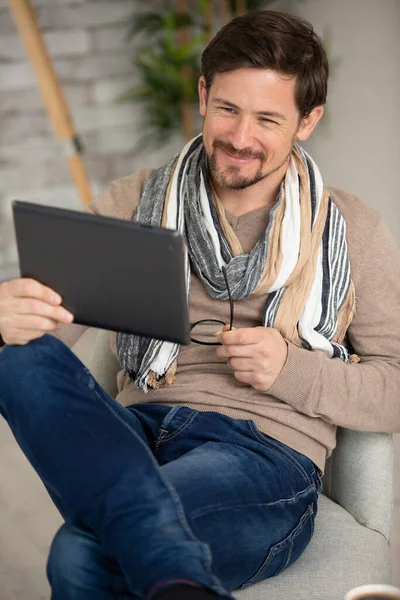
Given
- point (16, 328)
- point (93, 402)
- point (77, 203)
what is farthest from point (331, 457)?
point (77, 203)

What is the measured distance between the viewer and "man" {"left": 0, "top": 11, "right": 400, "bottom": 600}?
3.82 feet

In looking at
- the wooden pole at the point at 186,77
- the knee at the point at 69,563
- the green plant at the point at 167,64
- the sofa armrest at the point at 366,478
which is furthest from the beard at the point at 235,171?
the wooden pole at the point at 186,77

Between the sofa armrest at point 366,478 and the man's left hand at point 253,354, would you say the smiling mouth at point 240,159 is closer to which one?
the man's left hand at point 253,354

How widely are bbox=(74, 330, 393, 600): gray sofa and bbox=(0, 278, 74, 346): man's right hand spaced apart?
50cm

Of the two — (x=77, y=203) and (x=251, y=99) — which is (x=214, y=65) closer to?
(x=251, y=99)

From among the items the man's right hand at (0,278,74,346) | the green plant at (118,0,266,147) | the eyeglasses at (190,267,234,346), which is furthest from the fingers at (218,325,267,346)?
the green plant at (118,0,266,147)

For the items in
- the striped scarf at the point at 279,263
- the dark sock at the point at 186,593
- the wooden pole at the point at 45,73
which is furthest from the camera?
the wooden pole at the point at 45,73

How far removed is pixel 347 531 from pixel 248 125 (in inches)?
27.9

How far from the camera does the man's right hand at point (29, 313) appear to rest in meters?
1.23

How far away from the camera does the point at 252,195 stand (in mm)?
1535

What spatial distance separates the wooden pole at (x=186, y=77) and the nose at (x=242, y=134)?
1.81 m

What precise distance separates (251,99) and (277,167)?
5.6 inches

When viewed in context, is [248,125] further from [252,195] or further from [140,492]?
[140,492]

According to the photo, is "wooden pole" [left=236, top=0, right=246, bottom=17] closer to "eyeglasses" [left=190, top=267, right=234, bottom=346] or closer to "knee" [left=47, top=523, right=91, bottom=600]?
"eyeglasses" [left=190, top=267, right=234, bottom=346]
